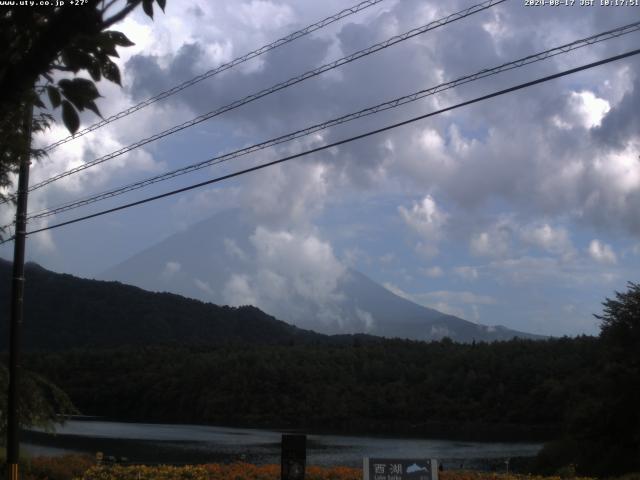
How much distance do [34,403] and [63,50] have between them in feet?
44.9

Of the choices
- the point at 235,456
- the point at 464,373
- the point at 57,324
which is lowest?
the point at 235,456

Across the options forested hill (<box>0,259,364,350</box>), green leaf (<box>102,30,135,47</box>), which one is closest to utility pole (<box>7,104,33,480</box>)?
green leaf (<box>102,30,135,47</box>)

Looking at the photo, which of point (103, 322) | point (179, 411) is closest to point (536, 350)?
point (179, 411)

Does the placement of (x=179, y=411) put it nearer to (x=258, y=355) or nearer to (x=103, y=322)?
(x=258, y=355)

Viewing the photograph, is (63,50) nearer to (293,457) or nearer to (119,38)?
(119,38)

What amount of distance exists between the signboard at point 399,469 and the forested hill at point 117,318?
290ft

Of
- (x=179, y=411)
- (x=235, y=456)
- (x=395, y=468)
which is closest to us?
(x=395, y=468)

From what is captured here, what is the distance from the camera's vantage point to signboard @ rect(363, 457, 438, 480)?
11.9m

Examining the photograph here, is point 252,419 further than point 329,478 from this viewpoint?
Yes

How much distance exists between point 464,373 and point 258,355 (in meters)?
22.1

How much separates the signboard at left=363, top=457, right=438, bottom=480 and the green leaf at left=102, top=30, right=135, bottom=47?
Answer: 882 cm

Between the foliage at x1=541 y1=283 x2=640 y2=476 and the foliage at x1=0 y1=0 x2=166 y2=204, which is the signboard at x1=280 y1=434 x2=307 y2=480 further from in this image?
the foliage at x1=541 y1=283 x2=640 y2=476

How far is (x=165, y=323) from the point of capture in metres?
132

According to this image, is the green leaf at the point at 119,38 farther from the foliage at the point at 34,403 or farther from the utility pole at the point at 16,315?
the foliage at the point at 34,403
